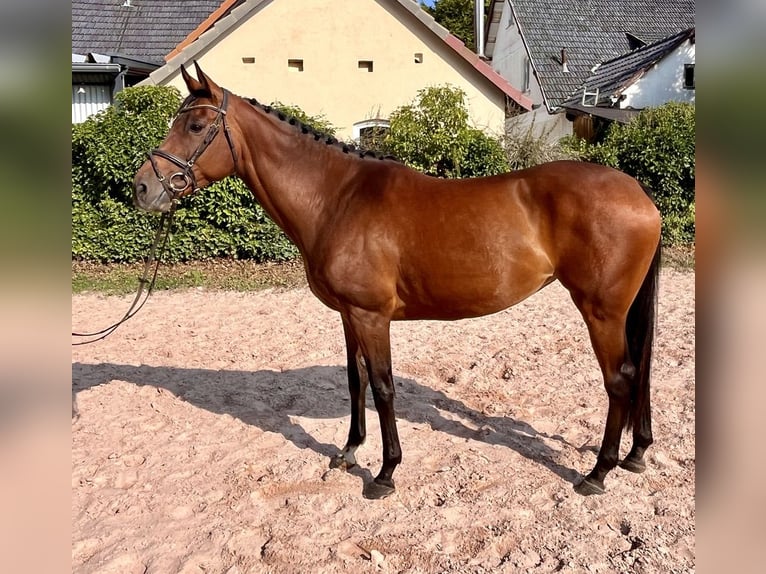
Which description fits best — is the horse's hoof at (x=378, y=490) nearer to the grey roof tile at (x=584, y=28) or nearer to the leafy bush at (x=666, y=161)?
the leafy bush at (x=666, y=161)

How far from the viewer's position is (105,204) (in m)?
9.31

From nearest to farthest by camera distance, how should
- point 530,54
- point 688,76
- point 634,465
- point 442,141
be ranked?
point 634,465 < point 442,141 < point 688,76 < point 530,54

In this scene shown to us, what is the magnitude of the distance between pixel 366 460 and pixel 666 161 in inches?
363

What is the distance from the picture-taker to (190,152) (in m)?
3.14

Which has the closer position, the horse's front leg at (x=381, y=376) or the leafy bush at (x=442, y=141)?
the horse's front leg at (x=381, y=376)

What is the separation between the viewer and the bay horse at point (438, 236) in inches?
119

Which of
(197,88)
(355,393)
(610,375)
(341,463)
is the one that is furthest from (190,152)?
(610,375)

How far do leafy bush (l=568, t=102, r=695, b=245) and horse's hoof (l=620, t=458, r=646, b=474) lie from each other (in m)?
8.04

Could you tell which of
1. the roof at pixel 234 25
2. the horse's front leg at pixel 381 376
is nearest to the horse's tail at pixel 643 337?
the horse's front leg at pixel 381 376

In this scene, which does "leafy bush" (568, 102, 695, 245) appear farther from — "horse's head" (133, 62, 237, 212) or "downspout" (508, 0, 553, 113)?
"horse's head" (133, 62, 237, 212)

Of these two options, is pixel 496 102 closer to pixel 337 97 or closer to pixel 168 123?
pixel 337 97

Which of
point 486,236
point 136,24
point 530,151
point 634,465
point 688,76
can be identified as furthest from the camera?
point 136,24

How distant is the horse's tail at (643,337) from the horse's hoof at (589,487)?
0.43 meters

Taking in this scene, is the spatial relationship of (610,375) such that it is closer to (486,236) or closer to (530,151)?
(486,236)
